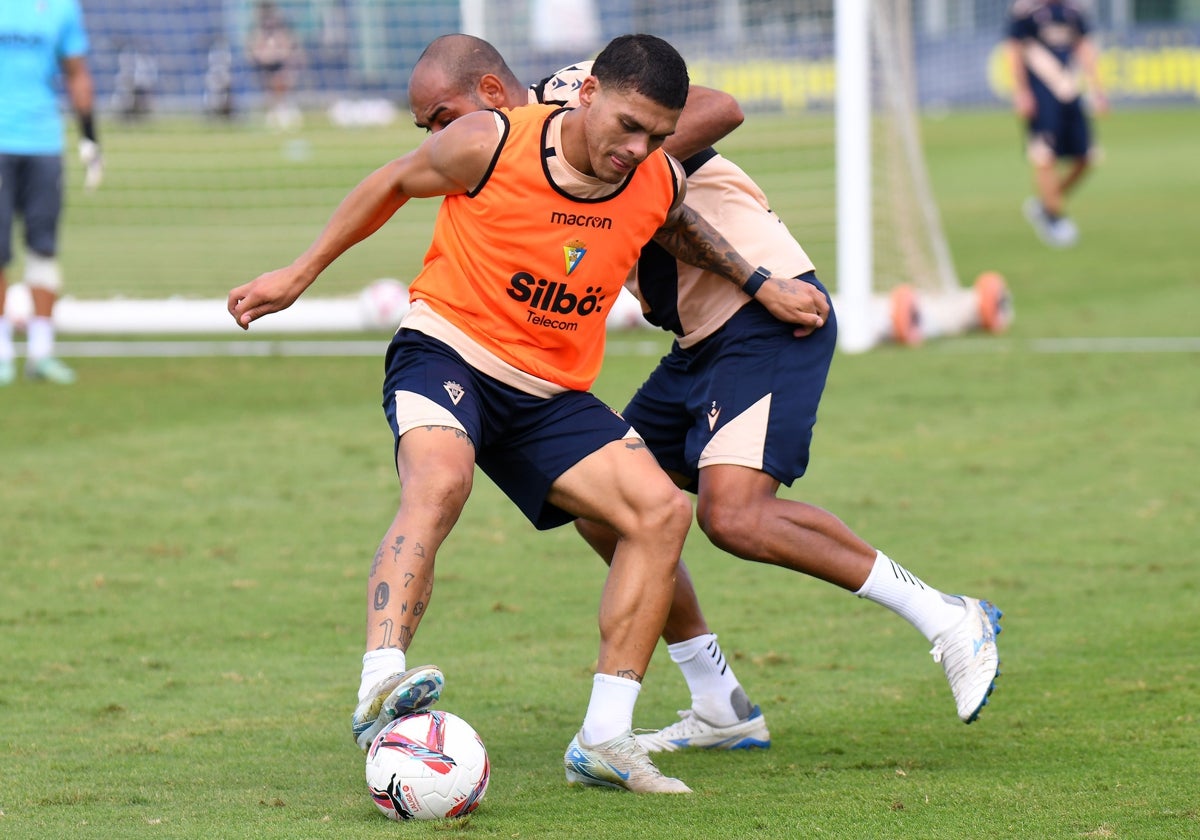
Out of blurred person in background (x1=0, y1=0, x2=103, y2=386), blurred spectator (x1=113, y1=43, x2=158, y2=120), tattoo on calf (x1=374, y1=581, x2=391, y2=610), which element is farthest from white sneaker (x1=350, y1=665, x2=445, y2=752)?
blurred spectator (x1=113, y1=43, x2=158, y2=120)

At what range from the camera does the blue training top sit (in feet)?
34.9

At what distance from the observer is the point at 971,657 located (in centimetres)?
455

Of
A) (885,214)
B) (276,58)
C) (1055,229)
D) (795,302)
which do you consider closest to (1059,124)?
(1055,229)

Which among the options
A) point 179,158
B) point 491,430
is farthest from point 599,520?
point 179,158

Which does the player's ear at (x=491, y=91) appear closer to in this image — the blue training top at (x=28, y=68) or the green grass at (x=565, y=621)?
the green grass at (x=565, y=621)

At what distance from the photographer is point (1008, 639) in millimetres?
5668

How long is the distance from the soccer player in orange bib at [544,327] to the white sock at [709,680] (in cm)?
47

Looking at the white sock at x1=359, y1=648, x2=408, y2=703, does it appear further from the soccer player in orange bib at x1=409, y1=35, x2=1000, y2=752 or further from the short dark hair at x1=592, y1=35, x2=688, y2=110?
the short dark hair at x1=592, y1=35, x2=688, y2=110

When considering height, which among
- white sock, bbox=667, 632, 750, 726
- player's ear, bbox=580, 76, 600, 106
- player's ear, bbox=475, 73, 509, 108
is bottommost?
white sock, bbox=667, 632, 750, 726

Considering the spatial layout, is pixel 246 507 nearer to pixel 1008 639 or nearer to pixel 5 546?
pixel 5 546

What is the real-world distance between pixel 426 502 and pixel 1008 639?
94.8 inches

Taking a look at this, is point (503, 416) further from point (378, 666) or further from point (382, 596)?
point (378, 666)

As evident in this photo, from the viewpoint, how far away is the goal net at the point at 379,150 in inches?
528

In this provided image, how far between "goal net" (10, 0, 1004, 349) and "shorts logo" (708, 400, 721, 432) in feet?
24.8
